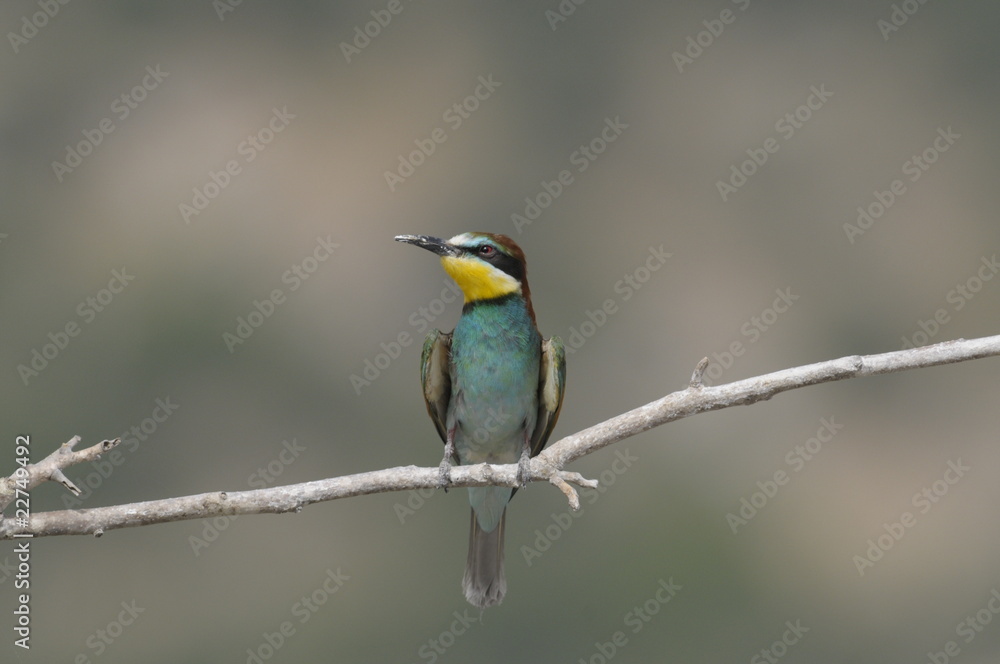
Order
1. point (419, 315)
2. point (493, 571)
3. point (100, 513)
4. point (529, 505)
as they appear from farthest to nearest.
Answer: point (419, 315)
point (529, 505)
point (493, 571)
point (100, 513)

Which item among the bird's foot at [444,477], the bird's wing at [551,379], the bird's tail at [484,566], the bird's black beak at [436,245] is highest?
the bird's black beak at [436,245]

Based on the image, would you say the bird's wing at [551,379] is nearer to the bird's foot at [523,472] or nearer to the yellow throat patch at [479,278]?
the yellow throat patch at [479,278]

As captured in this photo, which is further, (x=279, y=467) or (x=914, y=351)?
(x=279, y=467)

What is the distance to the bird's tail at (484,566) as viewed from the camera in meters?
2.76

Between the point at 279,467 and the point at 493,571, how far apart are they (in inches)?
205

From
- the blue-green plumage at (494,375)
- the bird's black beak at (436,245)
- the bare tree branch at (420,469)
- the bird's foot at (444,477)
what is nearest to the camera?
the bare tree branch at (420,469)

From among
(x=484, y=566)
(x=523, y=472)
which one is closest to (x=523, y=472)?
(x=523, y=472)

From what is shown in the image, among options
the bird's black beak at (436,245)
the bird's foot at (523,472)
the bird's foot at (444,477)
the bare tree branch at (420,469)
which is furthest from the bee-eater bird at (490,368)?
the bare tree branch at (420,469)

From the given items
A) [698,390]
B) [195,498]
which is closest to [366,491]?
[195,498]

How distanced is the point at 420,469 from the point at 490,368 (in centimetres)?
53

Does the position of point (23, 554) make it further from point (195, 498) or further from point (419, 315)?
point (419, 315)

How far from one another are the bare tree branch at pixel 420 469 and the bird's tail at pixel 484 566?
2.29 ft

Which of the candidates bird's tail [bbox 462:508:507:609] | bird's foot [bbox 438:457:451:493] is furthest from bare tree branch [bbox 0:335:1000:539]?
bird's tail [bbox 462:508:507:609]

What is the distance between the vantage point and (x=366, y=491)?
2037 millimetres
